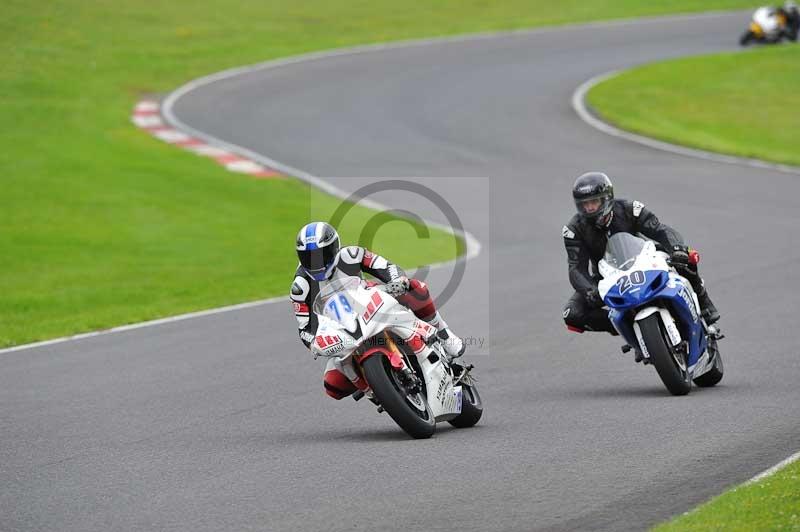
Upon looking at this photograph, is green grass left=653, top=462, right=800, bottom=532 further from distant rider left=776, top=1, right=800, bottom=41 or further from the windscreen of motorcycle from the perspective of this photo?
distant rider left=776, top=1, right=800, bottom=41

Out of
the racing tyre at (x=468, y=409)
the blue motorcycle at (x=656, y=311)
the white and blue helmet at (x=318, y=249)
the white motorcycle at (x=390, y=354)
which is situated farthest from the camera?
the blue motorcycle at (x=656, y=311)

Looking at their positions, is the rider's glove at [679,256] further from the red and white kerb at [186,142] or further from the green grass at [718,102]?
the red and white kerb at [186,142]

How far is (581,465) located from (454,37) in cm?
3655

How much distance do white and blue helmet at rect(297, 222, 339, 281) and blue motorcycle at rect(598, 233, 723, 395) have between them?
2424 mm

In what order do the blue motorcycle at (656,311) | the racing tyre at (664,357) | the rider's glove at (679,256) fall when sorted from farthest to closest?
the rider's glove at (679,256)
the blue motorcycle at (656,311)
the racing tyre at (664,357)

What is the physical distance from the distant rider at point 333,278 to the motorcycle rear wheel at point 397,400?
1.55ft

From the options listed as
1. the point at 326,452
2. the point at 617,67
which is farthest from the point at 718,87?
the point at 326,452

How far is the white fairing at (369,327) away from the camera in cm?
862

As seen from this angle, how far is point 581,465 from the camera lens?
768cm

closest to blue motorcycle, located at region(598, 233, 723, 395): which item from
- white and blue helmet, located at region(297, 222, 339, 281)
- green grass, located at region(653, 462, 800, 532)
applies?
white and blue helmet, located at region(297, 222, 339, 281)

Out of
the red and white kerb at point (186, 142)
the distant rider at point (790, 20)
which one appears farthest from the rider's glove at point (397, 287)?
the distant rider at point (790, 20)

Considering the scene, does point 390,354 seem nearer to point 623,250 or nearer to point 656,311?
point 656,311

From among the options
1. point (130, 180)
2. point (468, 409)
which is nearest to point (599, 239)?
point (468, 409)

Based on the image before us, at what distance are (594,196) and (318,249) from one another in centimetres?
257
